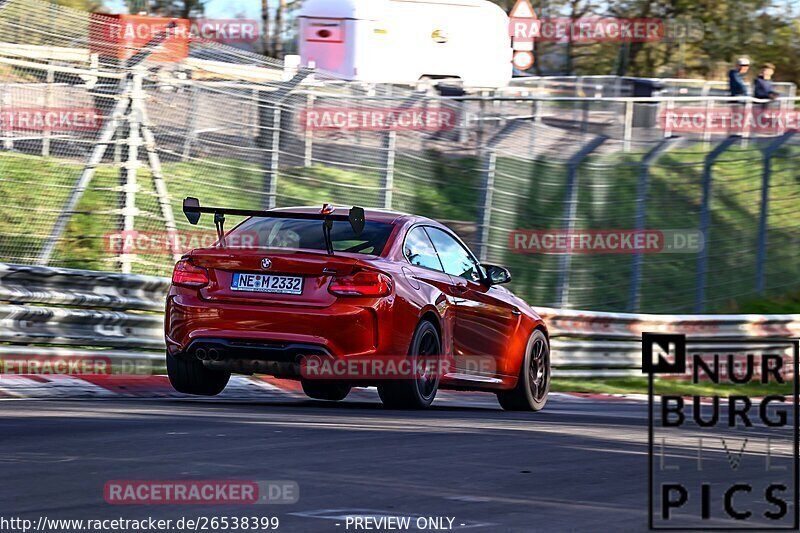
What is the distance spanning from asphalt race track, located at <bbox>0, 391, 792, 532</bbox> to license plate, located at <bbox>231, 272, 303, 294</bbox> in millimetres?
795

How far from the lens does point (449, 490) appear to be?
22.2ft

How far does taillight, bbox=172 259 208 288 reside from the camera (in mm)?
10062

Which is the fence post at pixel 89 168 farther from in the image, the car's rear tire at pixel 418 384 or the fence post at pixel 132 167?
the car's rear tire at pixel 418 384

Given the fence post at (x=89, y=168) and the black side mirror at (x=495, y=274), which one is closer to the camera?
the black side mirror at (x=495, y=274)

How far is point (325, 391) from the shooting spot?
11875 mm

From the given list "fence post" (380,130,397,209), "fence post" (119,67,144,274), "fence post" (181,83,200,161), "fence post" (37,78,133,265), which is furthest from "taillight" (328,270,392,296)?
"fence post" (380,130,397,209)

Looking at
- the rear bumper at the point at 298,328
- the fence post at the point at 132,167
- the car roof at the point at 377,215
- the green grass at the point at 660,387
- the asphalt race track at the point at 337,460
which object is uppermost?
the fence post at the point at 132,167

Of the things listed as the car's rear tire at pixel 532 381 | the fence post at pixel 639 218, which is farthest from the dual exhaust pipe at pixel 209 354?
the fence post at pixel 639 218

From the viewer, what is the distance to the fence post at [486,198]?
703 inches

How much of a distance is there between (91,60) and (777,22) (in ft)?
109

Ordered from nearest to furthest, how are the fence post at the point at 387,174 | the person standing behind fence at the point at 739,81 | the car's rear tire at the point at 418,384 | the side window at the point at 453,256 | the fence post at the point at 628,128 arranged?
the car's rear tire at the point at 418,384, the side window at the point at 453,256, the fence post at the point at 387,174, the fence post at the point at 628,128, the person standing behind fence at the point at 739,81

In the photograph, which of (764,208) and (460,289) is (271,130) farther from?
(764,208)

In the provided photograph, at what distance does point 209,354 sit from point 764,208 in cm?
1158

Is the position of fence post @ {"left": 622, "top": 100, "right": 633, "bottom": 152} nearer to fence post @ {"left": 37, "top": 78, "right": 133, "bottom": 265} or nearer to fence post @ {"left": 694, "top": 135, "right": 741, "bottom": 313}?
fence post @ {"left": 694, "top": 135, "right": 741, "bottom": 313}
